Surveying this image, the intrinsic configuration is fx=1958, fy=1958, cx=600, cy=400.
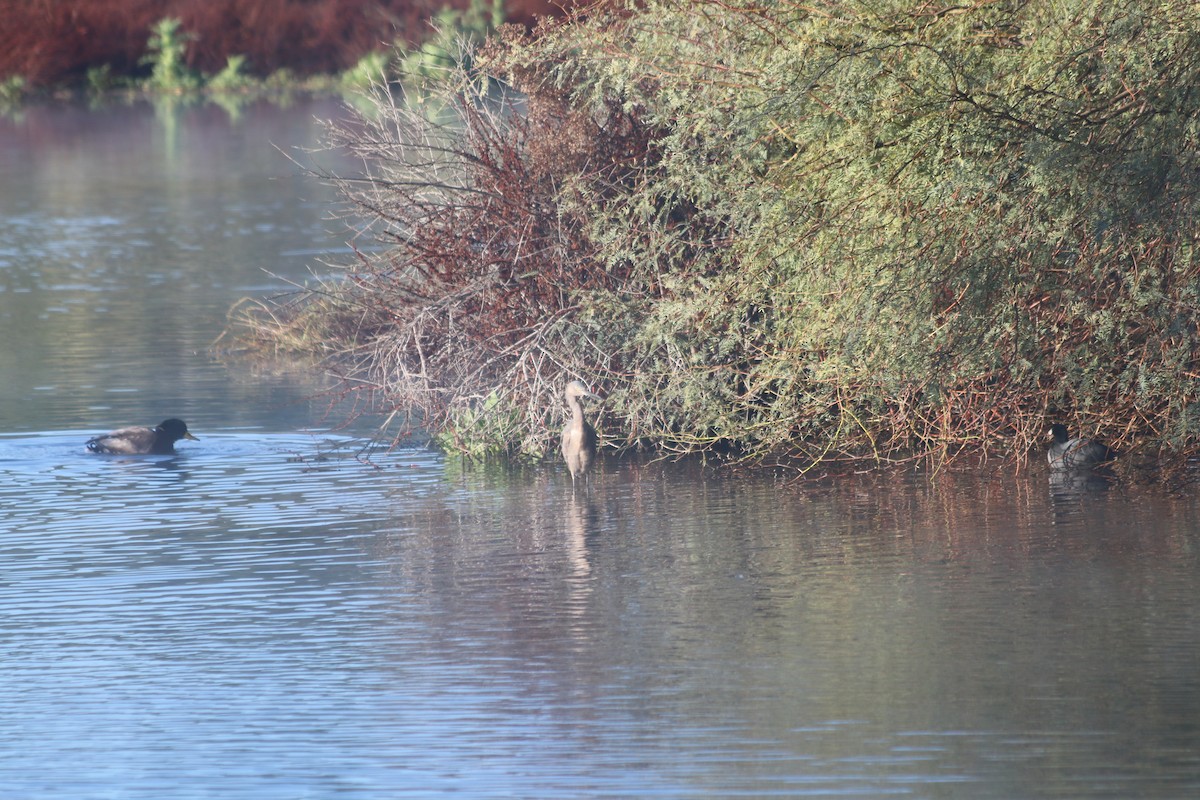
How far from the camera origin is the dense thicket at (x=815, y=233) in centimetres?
857

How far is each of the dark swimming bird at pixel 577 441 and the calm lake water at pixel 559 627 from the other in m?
0.19

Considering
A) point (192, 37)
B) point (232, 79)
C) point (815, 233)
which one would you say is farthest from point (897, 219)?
point (192, 37)

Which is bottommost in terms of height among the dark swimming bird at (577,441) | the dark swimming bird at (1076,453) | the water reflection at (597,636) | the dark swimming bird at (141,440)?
the water reflection at (597,636)

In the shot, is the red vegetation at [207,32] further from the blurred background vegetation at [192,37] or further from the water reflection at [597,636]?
the water reflection at [597,636]

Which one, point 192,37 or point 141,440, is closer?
point 141,440

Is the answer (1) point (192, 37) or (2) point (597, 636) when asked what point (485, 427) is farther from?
(1) point (192, 37)

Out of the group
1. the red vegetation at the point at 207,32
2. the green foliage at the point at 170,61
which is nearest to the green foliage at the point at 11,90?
the red vegetation at the point at 207,32

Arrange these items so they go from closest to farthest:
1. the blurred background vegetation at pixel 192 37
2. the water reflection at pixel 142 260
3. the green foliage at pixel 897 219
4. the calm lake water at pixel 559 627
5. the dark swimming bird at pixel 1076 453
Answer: the calm lake water at pixel 559 627 < the green foliage at pixel 897 219 < the dark swimming bird at pixel 1076 453 < the water reflection at pixel 142 260 < the blurred background vegetation at pixel 192 37

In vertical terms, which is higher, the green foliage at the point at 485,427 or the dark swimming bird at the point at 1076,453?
the green foliage at the point at 485,427

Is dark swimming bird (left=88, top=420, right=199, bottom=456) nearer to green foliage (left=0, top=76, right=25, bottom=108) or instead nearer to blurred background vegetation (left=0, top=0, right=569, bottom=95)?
blurred background vegetation (left=0, top=0, right=569, bottom=95)

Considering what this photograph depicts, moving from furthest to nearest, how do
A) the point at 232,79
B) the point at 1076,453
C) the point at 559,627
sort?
the point at 232,79, the point at 1076,453, the point at 559,627

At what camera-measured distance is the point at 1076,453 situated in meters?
10.1

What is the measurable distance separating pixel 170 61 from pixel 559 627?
40728mm

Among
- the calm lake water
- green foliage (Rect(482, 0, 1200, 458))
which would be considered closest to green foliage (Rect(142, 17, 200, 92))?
the calm lake water
